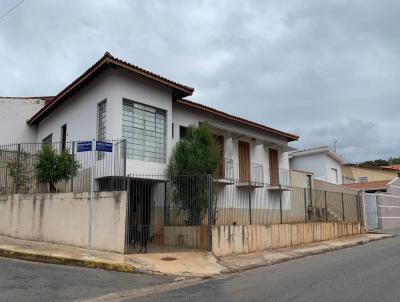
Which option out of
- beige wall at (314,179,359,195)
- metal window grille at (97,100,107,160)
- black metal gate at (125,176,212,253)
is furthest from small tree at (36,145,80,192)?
beige wall at (314,179,359,195)

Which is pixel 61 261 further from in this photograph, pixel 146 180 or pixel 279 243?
pixel 279 243

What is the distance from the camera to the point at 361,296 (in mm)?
7703

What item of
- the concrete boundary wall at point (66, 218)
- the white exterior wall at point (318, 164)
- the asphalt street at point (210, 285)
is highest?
the white exterior wall at point (318, 164)

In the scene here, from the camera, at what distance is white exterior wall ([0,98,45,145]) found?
66.8ft

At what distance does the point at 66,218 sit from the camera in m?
12.9

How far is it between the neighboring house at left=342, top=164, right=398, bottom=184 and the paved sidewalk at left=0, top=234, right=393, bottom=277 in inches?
1112

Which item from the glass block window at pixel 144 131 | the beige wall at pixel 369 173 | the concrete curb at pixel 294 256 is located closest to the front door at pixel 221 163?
the glass block window at pixel 144 131

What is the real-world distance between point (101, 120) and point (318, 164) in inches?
865

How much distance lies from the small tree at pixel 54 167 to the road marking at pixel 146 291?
19.5 feet

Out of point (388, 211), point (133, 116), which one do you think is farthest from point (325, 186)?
point (133, 116)

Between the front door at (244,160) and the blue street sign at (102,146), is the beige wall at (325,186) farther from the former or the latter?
the blue street sign at (102,146)

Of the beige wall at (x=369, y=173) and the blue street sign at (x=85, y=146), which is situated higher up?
the beige wall at (x=369, y=173)

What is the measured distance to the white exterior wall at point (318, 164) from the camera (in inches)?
1298

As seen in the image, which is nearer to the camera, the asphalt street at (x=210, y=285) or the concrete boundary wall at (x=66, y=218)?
the asphalt street at (x=210, y=285)
